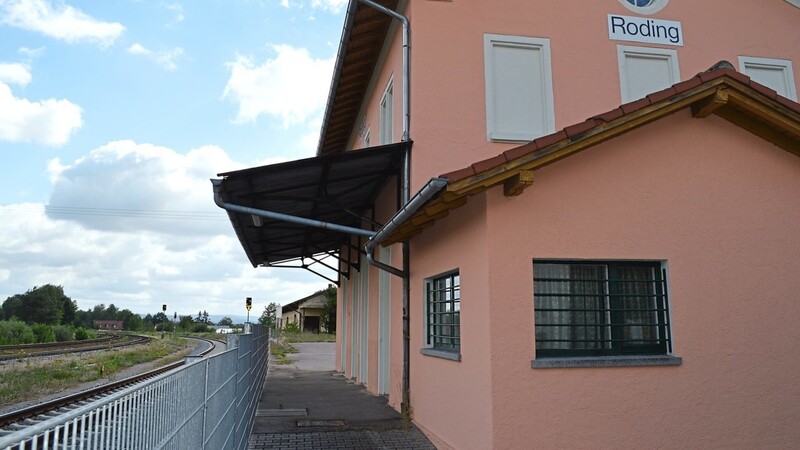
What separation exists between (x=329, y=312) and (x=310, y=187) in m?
42.9

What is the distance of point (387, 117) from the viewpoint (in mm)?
11523

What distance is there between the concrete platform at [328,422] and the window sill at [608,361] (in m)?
2.12

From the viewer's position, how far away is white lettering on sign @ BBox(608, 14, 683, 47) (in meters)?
10.4

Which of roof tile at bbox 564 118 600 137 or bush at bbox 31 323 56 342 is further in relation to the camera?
bush at bbox 31 323 56 342

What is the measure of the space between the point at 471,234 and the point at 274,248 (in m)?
10.5

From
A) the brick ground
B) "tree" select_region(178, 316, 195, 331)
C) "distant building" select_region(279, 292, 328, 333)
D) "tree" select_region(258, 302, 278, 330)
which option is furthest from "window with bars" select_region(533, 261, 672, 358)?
"tree" select_region(178, 316, 195, 331)

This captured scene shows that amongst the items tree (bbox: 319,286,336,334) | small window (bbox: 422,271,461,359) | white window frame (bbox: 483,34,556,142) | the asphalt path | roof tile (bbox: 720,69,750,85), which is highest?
white window frame (bbox: 483,34,556,142)

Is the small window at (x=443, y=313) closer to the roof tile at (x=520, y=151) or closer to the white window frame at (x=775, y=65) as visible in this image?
the roof tile at (x=520, y=151)

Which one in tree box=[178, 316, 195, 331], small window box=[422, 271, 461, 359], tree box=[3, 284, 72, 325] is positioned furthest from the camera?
tree box=[3, 284, 72, 325]

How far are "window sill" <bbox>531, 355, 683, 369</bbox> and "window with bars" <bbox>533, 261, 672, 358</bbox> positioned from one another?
0.18 metres

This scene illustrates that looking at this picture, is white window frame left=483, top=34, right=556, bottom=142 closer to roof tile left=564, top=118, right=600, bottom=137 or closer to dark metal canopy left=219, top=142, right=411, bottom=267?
dark metal canopy left=219, top=142, right=411, bottom=267

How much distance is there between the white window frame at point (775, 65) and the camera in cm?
1058

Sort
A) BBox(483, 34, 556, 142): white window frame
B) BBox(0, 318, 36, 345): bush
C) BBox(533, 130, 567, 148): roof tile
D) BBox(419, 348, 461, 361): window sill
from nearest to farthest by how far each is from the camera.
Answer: BBox(533, 130, 567, 148): roof tile → BBox(419, 348, 461, 361): window sill → BBox(483, 34, 556, 142): white window frame → BBox(0, 318, 36, 345): bush

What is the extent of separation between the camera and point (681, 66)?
34.1ft
